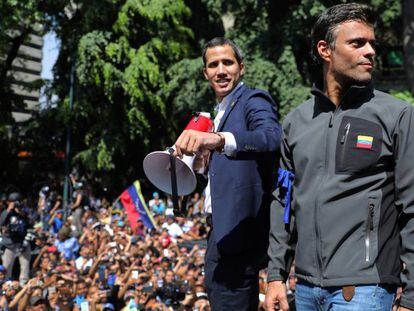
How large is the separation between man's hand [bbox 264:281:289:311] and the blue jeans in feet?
0.48

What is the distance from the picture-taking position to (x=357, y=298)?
2205 millimetres

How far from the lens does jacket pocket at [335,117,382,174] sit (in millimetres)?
2250

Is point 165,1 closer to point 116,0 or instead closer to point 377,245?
point 116,0

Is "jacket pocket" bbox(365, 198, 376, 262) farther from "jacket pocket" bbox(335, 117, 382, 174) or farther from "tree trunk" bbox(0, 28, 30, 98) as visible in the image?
"tree trunk" bbox(0, 28, 30, 98)

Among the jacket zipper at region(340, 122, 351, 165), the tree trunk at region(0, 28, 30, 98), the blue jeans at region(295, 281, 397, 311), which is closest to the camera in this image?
the blue jeans at region(295, 281, 397, 311)

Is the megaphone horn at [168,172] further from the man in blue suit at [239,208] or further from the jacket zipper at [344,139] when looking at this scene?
the jacket zipper at [344,139]

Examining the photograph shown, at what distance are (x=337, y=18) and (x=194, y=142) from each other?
68 cm

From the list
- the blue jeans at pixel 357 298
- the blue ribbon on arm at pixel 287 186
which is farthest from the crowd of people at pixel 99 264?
the blue jeans at pixel 357 298

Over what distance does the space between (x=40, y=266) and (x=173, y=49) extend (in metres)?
10.0

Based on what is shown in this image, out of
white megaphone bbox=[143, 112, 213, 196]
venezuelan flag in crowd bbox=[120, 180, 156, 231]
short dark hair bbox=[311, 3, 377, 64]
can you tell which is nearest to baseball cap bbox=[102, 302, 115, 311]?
venezuelan flag in crowd bbox=[120, 180, 156, 231]

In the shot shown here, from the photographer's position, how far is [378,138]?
88.5 inches

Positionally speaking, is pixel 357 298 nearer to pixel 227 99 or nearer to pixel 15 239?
pixel 227 99

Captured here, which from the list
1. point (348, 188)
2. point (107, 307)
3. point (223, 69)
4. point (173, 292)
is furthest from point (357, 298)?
point (173, 292)

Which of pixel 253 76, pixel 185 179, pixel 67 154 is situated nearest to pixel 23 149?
pixel 67 154
